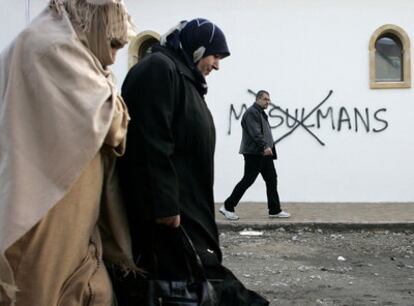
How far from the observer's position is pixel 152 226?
256 cm

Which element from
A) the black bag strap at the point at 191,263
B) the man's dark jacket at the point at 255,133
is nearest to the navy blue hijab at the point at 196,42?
the black bag strap at the point at 191,263

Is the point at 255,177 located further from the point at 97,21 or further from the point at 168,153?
the point at 97,21

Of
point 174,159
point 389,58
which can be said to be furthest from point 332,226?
point 174,159

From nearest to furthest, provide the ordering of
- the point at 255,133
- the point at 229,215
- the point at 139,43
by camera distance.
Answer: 1. the point at 255,133
2. the point at 229,215
3. the point at 139,43

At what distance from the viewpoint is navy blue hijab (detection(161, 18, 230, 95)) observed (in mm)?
2803

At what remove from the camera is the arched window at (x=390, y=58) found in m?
12.1

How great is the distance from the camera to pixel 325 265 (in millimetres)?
6672

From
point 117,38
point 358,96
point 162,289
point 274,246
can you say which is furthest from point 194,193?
point 358,96

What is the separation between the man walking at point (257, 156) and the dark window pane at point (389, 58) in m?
3.81

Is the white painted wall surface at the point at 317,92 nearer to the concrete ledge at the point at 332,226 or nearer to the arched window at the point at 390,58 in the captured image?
the arched window at the point at 390,58

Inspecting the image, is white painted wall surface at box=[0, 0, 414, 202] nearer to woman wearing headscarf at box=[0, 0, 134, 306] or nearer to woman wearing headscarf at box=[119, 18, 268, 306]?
woman wearing headscarf at box=[119, 18, 268, 306]

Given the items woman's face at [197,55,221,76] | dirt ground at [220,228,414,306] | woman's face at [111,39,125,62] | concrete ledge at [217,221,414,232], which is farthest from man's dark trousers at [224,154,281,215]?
woman's face at [111,39,125,62]

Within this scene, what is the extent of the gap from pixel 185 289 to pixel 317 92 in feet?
32.7

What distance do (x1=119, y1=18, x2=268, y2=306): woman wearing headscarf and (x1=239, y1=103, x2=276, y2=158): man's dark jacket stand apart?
646cm
